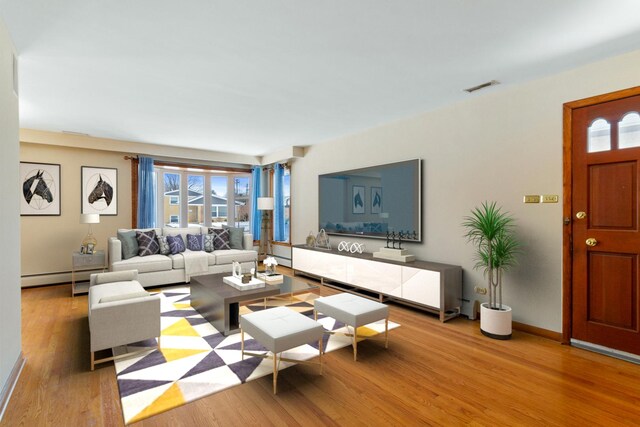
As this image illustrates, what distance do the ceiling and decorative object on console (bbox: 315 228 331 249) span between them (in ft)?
7.25

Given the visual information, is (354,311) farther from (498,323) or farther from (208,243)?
(208,243)

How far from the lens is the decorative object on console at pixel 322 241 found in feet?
18.5

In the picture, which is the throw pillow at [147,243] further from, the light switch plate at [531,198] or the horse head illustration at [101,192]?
the light switch plate at [531,198]

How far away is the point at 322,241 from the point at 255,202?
2560 mm

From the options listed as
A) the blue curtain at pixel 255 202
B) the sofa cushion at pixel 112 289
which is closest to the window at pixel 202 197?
the blue curtain at pixel 255 202

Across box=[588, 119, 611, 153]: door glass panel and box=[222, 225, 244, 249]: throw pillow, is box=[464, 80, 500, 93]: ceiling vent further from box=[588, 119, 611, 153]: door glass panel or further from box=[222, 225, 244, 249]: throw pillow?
box=[222, 225, 244, 249]: throw pillow

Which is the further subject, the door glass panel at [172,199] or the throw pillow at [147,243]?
the door glass panel at [172,199]

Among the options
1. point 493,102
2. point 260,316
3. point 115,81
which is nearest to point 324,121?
point 493,102

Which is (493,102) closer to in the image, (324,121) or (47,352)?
(324,121)

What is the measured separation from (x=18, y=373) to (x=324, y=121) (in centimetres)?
412

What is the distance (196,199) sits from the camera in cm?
713

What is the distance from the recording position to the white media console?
358 centimetres

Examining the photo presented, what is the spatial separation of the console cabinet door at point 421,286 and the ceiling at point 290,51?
2019 mm

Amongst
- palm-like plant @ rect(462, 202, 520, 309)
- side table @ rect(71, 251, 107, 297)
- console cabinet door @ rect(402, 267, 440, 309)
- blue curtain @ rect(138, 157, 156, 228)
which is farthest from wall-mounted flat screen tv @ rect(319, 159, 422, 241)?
side table @ rect(71, 251, 107, 297)
